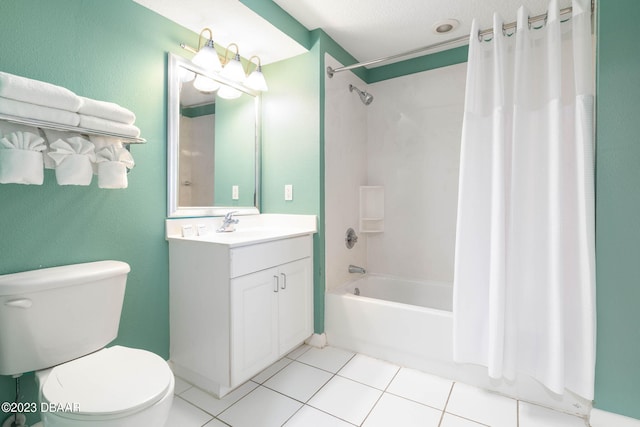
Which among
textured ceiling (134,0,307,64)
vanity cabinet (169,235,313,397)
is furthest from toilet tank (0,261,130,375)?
textured ceiling (134,0,307,64)

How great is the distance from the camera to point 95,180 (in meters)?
1.49

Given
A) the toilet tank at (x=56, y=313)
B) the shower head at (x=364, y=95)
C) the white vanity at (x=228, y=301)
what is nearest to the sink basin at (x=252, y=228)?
the white vanity at (x=228, y=301)

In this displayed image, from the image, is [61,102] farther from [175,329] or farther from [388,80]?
[388,80]

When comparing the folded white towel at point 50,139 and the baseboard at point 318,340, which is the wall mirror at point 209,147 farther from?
the baseboard at point 318,340

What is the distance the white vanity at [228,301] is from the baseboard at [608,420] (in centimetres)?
156

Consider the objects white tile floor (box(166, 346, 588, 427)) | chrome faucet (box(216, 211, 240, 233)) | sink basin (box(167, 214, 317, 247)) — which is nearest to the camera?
white tile floor (box(166, 346, 588, 427))

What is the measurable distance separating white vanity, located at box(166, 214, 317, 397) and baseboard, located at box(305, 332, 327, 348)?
210 millimetres

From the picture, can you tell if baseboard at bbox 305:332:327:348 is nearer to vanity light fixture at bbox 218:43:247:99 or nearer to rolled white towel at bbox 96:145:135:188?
rolled white towel at bbox 96:145:135:188

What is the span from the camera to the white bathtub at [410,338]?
1.60 metres

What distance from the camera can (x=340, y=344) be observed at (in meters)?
2.19

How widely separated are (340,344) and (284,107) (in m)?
1.80

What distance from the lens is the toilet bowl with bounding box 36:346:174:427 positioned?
94 centimetres

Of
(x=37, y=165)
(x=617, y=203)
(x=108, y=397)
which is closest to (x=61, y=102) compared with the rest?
(x=37, y=165)

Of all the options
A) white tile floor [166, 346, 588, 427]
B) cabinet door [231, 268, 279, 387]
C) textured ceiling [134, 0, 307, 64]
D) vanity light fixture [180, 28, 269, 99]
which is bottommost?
white tile floor [166, 346, 588, 427]
